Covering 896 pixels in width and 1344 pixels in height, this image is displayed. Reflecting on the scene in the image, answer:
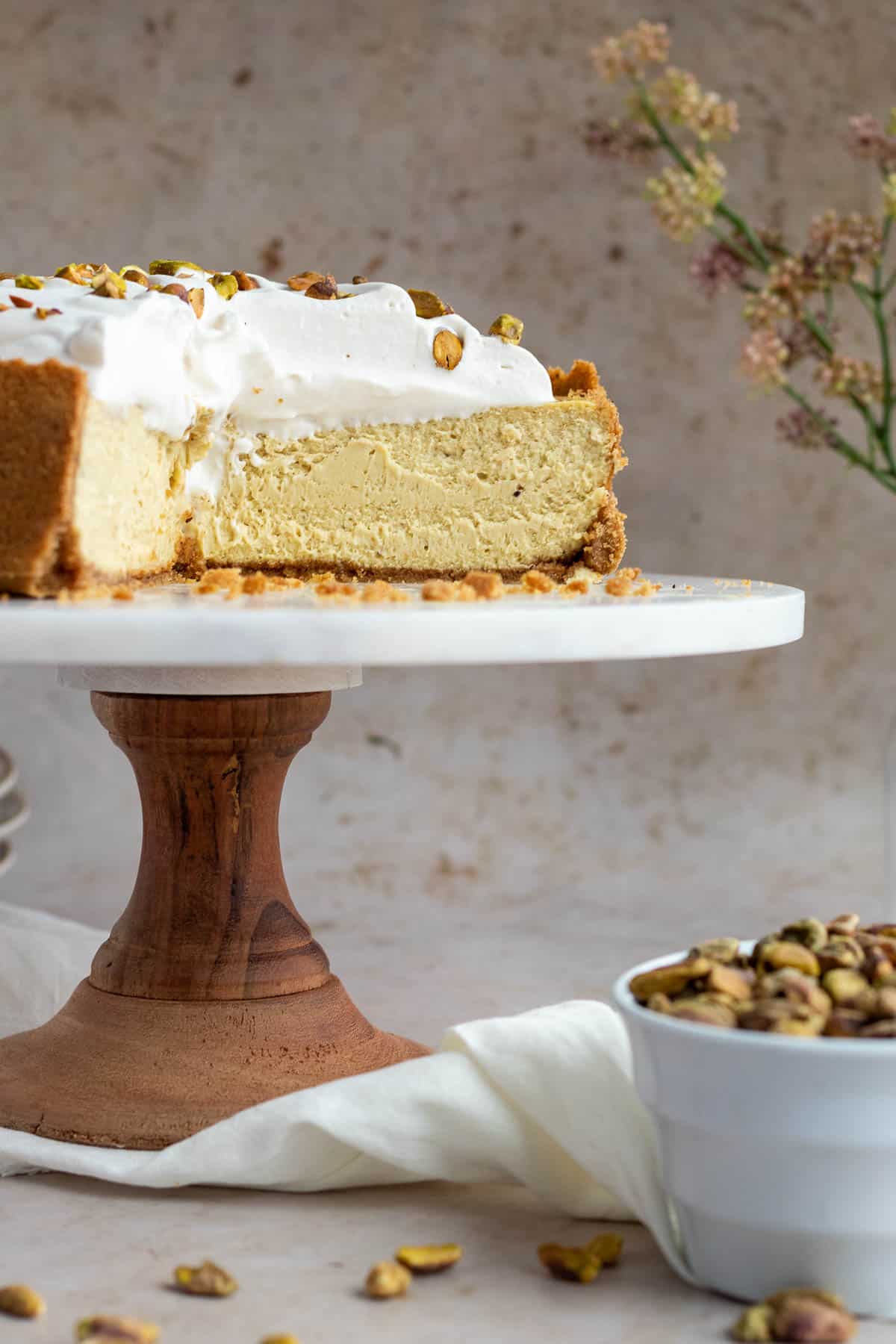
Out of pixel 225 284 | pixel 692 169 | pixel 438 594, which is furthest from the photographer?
pixel 692 169

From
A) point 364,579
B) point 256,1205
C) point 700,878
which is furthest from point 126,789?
point 256,1205

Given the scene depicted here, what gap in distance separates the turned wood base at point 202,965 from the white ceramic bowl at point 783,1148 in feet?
1.62

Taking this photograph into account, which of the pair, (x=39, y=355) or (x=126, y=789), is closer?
(x=39, y=355)

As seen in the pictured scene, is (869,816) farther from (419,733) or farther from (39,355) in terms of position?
(39,355)

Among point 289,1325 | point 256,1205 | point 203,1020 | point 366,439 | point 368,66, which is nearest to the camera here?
point 289,1325

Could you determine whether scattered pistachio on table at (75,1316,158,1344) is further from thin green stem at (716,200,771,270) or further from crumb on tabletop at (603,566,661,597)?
thin green stem at (716,200,771,270)

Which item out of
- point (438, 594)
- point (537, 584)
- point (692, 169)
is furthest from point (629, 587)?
point (692, 169)

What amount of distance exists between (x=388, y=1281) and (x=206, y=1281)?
0.41ft

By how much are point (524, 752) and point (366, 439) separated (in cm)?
116

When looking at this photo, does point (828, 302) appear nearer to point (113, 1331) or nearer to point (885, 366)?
point (885, 366)

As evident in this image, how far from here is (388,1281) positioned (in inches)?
51.1

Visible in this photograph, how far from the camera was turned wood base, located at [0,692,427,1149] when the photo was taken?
162 cm

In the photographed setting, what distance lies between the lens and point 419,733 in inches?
118

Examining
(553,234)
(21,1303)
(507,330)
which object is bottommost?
(21,1303)
